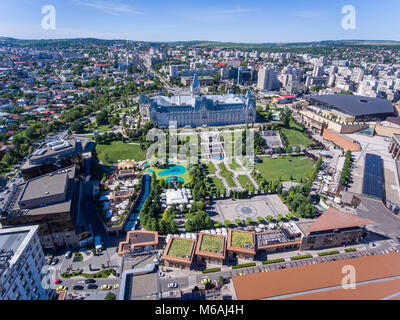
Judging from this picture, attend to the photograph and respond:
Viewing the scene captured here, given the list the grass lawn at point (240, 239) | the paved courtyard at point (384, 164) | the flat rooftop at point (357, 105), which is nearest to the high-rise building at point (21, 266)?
the grass lawn at point (240, 239)

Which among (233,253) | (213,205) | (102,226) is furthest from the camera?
(213,205)

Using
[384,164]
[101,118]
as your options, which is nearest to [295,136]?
[384,164]

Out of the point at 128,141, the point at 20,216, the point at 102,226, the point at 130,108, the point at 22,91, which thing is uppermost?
the point at 22,91

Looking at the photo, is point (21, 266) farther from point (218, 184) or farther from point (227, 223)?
point (218, 184)

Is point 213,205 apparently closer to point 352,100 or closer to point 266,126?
point 266,126

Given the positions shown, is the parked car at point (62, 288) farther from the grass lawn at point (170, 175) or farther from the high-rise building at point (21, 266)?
the grass lawn at point (170, 175)
